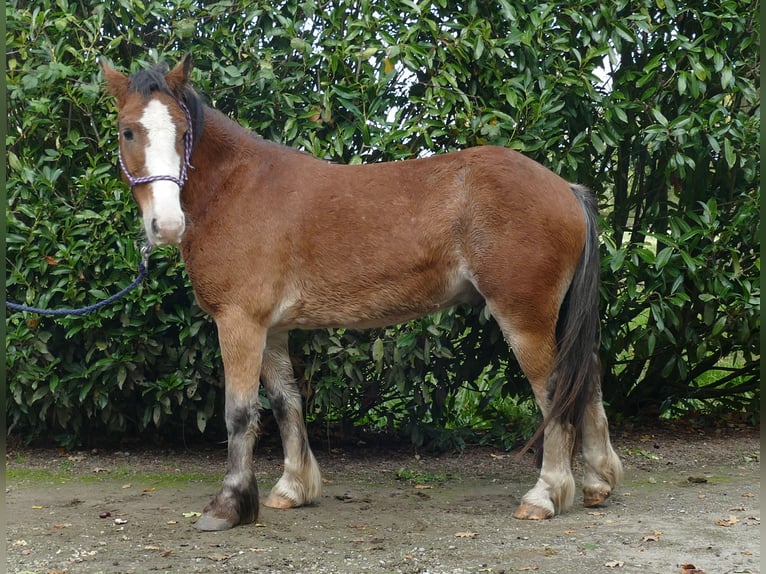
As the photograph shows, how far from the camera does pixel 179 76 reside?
4.40 metres

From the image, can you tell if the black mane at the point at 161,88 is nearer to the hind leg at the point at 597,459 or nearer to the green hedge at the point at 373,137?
the green hedge at the point at 373,137

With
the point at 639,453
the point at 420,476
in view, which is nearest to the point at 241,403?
the point at 420,476

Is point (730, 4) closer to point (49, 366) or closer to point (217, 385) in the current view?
point (217, 385)

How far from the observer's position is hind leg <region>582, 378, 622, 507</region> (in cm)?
484

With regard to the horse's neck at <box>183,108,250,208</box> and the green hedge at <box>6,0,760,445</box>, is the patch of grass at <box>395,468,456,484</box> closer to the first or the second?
the green hedge at <box>6,0,760,445</box>

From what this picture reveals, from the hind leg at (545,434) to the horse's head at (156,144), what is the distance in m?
1.84

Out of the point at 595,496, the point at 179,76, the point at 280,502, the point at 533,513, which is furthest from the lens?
the point at 280,502

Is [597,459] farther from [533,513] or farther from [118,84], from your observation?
[118,84]

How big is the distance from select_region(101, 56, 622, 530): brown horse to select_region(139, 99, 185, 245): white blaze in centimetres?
21

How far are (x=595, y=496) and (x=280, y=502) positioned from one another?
182cm

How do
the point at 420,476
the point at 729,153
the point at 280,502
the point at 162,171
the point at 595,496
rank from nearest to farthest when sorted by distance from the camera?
the point at 162,171 < the point at 595,496 < the point at 280,502 < the point at 729,153 < the point at 420,476

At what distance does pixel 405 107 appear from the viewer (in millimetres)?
5742

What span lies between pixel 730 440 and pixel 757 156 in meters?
2.26

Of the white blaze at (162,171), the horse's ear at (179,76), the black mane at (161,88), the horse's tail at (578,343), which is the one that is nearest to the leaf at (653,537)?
the horse's tail at (578,343)
